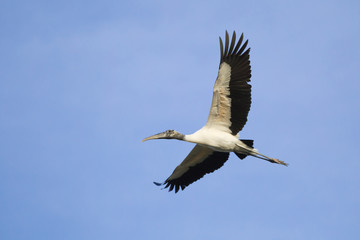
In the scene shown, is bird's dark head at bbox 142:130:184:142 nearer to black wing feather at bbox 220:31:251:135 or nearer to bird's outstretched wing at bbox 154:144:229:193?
bird's outstretched wing at bbox 154:144:229:193

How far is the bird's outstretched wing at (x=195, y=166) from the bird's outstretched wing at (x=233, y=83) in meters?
1.96

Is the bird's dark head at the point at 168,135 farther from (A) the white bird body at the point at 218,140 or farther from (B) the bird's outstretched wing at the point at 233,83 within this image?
(B) the bird's outstretched wing at the point at 233,83

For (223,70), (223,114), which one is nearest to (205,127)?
(223,114)

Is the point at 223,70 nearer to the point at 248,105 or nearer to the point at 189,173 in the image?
the point at 248,105

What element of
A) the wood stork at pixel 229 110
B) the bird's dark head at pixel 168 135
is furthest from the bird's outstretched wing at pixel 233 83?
the bird's dark head at pixel 168 135

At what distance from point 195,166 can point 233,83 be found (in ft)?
11.9

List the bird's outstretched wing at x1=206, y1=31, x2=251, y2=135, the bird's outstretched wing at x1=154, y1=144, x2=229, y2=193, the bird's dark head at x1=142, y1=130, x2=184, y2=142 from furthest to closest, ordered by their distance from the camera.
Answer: the bird's outstretched wing at x1=154, y1=144, x2=229, y2=193
the bird's dark head at x1=142, y1=130, x2=184, y2=142
the bird's outstretched wing at x1=206, y1=31, x2=251, y2=135

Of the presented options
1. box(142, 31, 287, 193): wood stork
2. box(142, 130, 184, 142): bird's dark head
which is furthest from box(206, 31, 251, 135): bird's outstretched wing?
box(142, 130, 184, 142): bird's dark head

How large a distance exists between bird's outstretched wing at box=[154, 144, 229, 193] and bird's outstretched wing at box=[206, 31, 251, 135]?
196 centimetres

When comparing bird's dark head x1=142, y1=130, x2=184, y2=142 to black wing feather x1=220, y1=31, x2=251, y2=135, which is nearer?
black wing feather x1=220, y1=31, x2=251, y2=135

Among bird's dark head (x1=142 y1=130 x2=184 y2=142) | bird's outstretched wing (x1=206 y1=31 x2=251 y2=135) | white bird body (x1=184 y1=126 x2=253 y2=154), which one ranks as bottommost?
white bird body (x1=184 y1=126 x2=253 y2=154)

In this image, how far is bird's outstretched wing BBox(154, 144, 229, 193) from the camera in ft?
64.1

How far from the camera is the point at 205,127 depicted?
18297 mm

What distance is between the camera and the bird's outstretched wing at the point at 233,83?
17.5 metres
